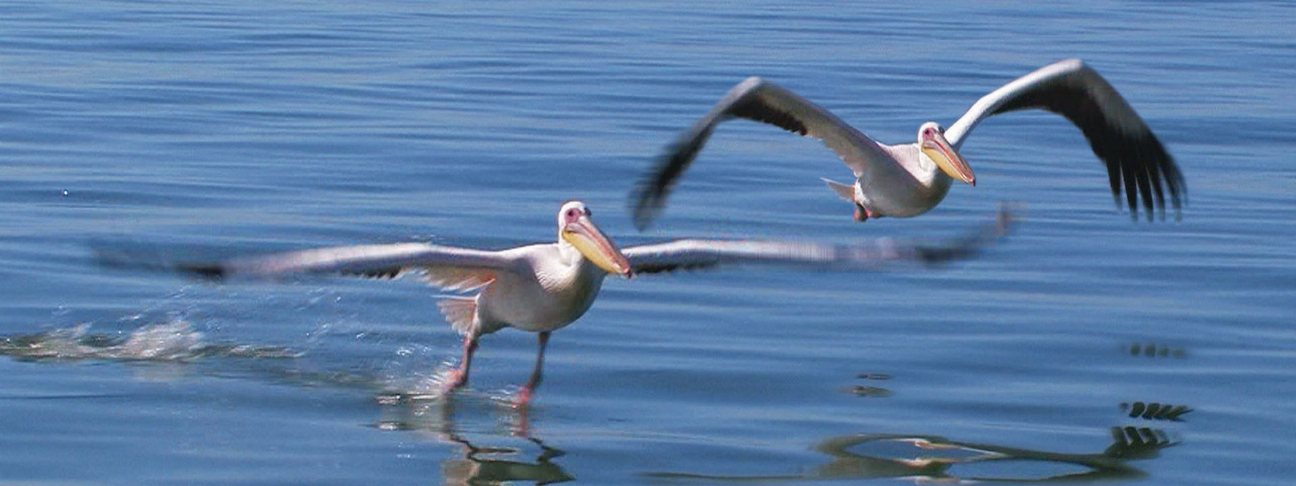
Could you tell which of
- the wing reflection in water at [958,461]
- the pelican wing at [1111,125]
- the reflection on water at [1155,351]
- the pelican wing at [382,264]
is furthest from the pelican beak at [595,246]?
the pelican wing at [1111,125]

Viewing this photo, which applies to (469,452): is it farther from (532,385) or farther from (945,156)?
(945,156)

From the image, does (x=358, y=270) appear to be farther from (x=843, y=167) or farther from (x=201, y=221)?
(x=843, y=167)

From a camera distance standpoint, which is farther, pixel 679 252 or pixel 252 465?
pixel 679 252

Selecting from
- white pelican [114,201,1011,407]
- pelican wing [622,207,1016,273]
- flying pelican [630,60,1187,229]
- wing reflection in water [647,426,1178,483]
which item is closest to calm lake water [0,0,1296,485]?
wing reflection in water [647,426,1178,483]

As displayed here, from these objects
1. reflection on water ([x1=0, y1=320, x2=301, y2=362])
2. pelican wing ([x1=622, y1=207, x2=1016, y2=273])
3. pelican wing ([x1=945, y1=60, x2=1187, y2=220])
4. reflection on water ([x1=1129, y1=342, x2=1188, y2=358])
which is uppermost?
pelican wing ([x1=945, y1=60, x2=1187, y2=220])

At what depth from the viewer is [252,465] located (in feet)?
30.0

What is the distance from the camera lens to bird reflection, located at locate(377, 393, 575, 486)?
30.0ft

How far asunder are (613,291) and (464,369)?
1.88 m

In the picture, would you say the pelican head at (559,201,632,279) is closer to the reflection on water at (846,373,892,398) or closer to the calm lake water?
the calm lake water

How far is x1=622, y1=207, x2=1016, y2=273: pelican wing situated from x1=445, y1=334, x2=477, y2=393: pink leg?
3.35ft

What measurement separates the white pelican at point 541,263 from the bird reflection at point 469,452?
31cm

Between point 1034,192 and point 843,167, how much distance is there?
5.34ft

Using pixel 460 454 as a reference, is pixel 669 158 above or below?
above

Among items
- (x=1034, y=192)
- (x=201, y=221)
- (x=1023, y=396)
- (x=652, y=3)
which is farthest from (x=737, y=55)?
(x=1023, y=396)
